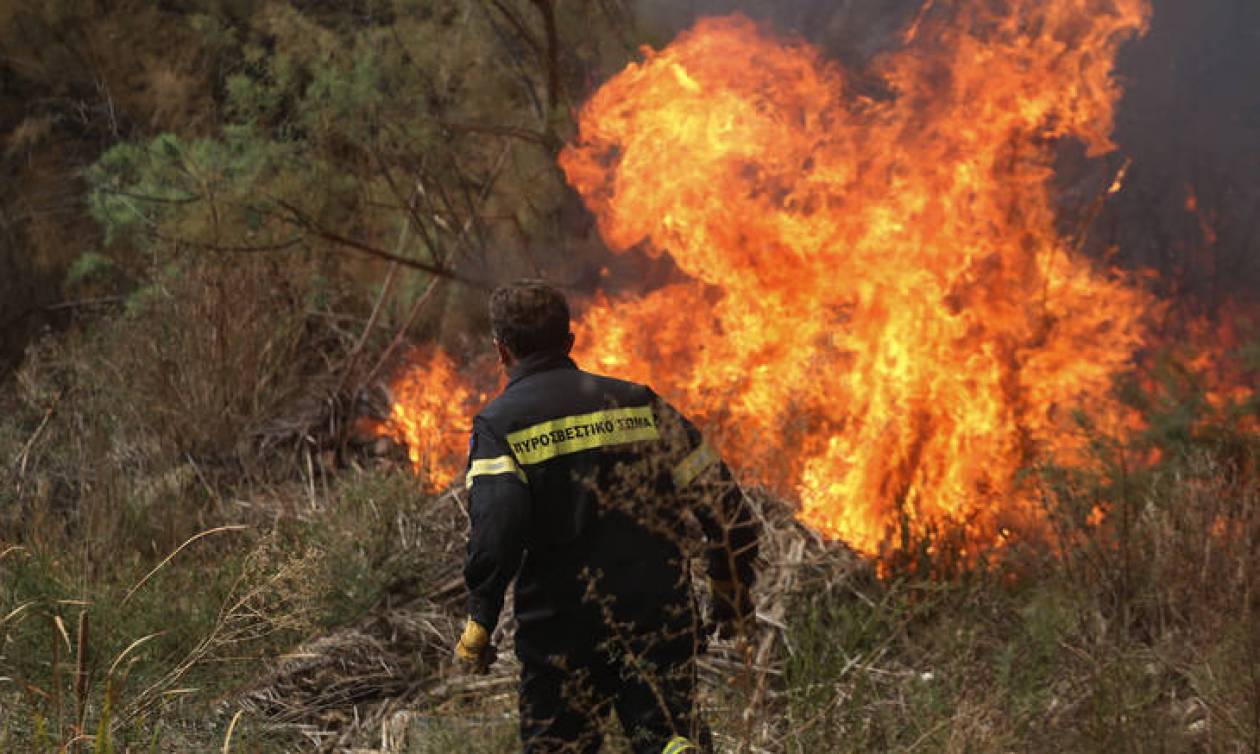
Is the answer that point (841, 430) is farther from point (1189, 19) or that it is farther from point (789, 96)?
point (1189, 19)

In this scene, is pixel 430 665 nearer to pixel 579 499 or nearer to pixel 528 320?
pixel 579 499

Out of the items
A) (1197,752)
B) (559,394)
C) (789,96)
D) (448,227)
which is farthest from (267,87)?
(1197,752)

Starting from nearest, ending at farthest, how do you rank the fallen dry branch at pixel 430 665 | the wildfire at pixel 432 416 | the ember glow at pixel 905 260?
the fallen dry branch at pixel 430 665
the ember glow at pixel 905 260
the wildfire at pixel 432 416

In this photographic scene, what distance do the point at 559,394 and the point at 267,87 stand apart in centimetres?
934

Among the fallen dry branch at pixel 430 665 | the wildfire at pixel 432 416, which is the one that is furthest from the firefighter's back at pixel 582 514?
the wildfire at pixel 432 416

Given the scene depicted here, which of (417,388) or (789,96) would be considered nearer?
(789,96)

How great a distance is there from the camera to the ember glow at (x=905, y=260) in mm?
6352

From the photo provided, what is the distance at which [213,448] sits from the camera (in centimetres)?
780

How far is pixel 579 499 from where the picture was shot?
10.4 feet

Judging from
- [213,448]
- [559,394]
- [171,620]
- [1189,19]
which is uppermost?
[1189,19]

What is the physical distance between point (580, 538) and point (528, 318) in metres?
0.66

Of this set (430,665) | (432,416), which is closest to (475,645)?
(430,665)

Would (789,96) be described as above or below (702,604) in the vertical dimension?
above

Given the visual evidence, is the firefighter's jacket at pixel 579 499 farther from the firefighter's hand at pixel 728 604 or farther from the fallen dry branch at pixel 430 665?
the fallen dry branch at pixel 430 665
